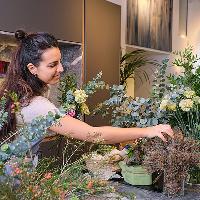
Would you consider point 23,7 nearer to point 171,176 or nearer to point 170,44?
point 171,176

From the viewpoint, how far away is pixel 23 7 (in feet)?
7.88

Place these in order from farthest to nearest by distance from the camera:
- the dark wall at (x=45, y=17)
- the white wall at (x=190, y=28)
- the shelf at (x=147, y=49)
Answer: the white wall at (x=190, y=28), the shelf at (x=147, y=49), the dark wall at (x=45, y=17)

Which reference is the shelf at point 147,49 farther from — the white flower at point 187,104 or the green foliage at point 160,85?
the white flower at point 187,104

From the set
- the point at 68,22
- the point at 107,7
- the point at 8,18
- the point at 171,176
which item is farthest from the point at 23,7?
the point at 171,176

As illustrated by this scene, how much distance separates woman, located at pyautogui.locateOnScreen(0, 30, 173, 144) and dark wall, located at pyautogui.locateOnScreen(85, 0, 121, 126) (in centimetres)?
177

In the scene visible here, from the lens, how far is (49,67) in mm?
1323

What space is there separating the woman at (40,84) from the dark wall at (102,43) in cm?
177

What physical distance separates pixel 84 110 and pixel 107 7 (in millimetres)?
2100

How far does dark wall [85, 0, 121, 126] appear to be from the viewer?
10.3 ft

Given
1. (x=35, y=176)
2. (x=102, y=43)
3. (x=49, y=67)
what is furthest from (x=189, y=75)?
(x=102, y=43)

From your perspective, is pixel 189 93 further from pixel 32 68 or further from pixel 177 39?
pixel 177 39

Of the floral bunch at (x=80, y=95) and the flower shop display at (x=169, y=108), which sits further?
the flower shop display at (x=169, y=108)

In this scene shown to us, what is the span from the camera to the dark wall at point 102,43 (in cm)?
313

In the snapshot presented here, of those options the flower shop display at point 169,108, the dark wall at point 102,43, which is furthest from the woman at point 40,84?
the dark wall at point 102,43
